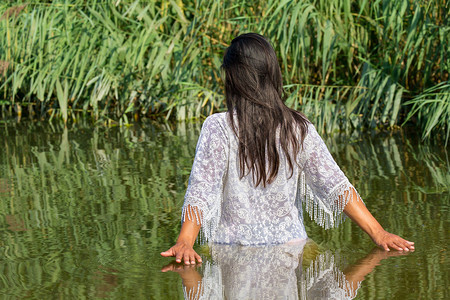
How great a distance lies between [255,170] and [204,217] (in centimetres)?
26

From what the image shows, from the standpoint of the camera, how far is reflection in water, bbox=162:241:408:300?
8.98ft

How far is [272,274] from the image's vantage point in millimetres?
2906

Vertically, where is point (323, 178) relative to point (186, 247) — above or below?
above

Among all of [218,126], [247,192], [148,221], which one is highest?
[218,126]

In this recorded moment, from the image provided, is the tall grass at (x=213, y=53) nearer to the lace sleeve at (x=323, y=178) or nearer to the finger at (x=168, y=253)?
the lace sleeve at (x=323, y=178)

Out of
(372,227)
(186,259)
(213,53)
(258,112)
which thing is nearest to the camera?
(186,259)

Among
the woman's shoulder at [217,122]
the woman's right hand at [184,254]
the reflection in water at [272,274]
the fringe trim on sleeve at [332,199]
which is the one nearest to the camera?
the reflection in water at [272,274]

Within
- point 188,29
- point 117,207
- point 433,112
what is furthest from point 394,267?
point 188,29

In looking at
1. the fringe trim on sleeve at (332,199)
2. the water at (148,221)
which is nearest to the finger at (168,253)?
Answer: the water at (148,221)

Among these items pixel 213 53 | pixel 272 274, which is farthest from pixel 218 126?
pixel 213 53

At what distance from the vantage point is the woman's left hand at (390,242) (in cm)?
307

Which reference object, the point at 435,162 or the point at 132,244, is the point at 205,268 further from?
the point at 435,162

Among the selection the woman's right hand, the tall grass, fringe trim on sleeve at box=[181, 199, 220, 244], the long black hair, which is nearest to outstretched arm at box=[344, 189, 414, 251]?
the long black hair

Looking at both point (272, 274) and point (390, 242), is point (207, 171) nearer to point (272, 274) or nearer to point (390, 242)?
point (272, 274)
